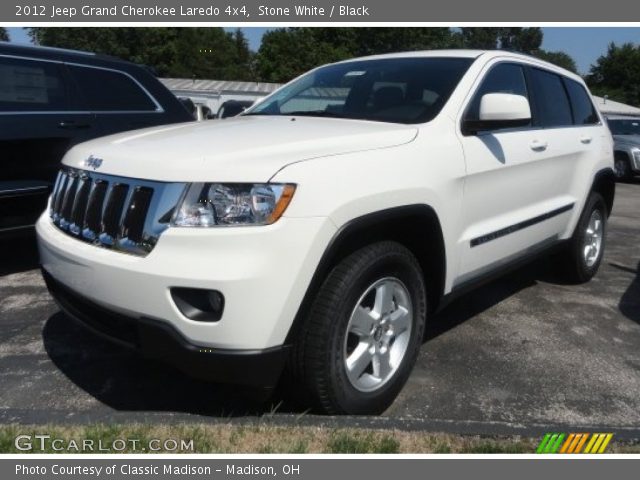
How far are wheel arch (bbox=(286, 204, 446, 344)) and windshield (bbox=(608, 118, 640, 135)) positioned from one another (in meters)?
13.6

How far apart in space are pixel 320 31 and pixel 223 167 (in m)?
61.4

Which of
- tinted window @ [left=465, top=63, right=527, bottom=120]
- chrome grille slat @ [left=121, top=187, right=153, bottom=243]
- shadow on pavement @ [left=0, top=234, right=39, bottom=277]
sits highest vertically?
tinted window @ [left=465, top=63, right=527, bottom=120]

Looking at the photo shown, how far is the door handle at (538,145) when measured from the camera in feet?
12.0

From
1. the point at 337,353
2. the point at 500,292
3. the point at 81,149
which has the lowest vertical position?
the point at 500,292

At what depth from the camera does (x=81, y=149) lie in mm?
2875

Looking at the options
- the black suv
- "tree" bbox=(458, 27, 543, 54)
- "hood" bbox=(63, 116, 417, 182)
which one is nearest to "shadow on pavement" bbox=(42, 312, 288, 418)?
"hood" bbox=(63, 116, 417, 182)

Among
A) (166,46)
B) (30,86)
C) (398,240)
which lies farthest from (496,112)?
(166,46)

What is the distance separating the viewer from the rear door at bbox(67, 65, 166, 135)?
488 cm

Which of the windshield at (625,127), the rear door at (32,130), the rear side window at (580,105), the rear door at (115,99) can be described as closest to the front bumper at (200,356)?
the rear door at (32,130)

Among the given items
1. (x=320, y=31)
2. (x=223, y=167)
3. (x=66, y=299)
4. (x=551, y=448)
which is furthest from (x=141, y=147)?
(x=320, y=31)

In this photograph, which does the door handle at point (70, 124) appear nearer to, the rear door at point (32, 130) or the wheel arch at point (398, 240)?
the rear door at point (32, 130)

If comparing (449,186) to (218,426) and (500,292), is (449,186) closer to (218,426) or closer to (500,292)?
(218,426)

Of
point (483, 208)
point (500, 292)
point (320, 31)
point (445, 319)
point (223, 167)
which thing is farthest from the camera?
point (320, 31)

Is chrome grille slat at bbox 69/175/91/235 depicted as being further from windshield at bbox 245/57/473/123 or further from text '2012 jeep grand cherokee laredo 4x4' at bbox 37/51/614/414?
windshield at bbox 245/57/473/123
